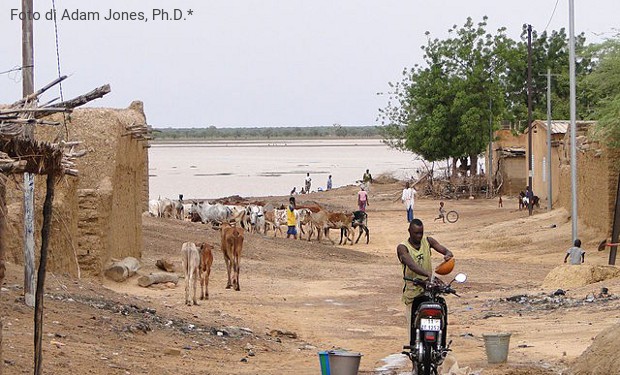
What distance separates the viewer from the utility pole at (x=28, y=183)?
15148 millimetres

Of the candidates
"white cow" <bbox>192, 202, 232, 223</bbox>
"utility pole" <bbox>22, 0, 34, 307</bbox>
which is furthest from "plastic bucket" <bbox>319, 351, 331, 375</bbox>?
"white cow" <bbox>192, 202, 232, 223</bbox>

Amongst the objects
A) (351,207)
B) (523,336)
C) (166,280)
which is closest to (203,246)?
(166,280)

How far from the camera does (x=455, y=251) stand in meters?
35.4

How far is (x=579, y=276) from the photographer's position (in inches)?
836

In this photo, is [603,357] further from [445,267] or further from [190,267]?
[190,267]

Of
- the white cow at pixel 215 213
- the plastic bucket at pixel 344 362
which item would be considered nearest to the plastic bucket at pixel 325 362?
the plastic bucket at pixel 344 362

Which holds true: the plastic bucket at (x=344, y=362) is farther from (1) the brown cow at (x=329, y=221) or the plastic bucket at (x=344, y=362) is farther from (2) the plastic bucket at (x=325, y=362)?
(1) the brown cow at (x=329, y=221)

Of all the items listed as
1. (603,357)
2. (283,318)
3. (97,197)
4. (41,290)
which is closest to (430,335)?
(603,357)

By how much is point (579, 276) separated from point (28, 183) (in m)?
10.7

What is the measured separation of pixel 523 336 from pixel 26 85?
24.8 feet

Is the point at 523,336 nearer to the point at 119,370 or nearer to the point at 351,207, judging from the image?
the point at 119,370

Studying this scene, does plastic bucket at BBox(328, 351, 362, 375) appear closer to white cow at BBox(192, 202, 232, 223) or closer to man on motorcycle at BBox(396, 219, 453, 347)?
man on motorcycle at BBox(396, 219, 453, 347)

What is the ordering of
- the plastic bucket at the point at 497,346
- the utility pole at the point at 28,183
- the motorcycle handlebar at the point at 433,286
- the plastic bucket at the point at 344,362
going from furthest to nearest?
the utility pole at the point at 28,183 < the plastic bucket at the point at 497,346 < the plastic bucket at the point at 344,362 < the motorcycle handlebar at the point at 433,286

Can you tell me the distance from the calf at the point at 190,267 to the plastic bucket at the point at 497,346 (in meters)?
7.63
